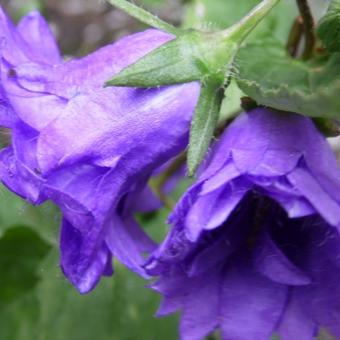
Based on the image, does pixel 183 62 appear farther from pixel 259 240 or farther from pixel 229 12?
pixel 229 12

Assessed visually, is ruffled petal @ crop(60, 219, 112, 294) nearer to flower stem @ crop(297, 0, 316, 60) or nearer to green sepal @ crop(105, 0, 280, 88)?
green sepal @ crop(105, 0, 280, 88)

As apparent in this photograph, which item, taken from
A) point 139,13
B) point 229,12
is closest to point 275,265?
point 139,13

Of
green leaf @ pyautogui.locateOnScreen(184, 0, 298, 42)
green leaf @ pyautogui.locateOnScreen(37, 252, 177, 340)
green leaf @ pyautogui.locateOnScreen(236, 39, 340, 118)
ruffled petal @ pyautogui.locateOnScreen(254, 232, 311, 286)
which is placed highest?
green leaf @ pyautogui.locateOnScreen(236, 39, 340, 118)

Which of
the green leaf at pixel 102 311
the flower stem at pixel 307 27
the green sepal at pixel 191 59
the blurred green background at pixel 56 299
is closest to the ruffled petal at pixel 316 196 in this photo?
the green sepal at pixel 191 59

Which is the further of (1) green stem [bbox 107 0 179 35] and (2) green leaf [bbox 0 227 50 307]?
(2) green leaf [bbox 0 227 50 307]

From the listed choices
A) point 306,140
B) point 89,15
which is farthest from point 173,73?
point 89,15

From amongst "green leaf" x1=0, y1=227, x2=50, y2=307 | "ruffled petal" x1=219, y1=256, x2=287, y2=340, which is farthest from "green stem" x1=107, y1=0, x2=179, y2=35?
"green leaf" x1=0, y1=227, x2=50, y2=307
